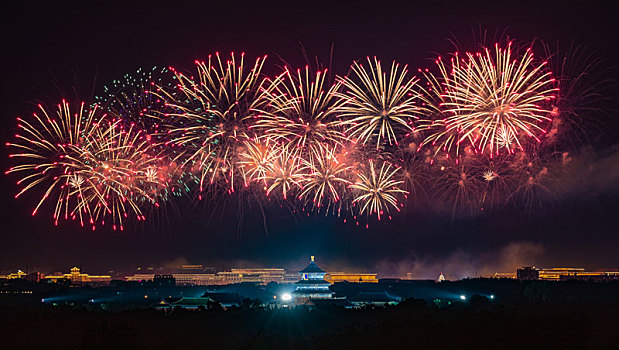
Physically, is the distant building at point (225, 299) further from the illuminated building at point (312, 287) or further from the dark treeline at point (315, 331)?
the dark treeline at point (315, 331)

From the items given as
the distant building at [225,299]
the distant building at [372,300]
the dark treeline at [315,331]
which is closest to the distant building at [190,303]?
the distant building at [225,299]

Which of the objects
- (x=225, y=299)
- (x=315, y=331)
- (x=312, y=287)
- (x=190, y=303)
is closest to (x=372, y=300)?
(x=312, y=287)

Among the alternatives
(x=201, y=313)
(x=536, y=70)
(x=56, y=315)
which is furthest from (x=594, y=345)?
(x=56, y=315)

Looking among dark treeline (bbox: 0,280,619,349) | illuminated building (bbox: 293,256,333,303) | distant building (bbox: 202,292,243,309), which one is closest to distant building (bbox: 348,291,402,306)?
illuminated building (bbox: 293,256,333,303)

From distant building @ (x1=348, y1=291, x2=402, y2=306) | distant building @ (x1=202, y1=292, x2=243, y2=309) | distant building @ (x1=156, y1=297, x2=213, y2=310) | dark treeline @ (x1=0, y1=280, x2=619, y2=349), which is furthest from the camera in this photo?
distant building @ (x1=202, y1=292, x2=243, y2=309)

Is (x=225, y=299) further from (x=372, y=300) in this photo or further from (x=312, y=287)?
(x=372, y=300)

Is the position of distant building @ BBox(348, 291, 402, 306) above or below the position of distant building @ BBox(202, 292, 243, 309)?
above

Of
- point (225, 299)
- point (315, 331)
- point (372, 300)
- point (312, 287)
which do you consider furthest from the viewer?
point (225, 299)

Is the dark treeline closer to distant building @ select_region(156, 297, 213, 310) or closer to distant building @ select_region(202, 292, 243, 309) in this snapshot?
distant building @ select_region(156, 297, 213, 310)

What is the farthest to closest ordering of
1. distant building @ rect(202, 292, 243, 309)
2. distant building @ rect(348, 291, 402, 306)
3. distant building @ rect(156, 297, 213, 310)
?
distant building @ rect(202, 292, 243, 309)
distant building @ rect(156, 297, 213, 310)
distant building @ rect(348, 291, 402, 306)

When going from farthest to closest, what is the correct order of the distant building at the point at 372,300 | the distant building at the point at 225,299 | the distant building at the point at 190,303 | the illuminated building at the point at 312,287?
the distant building at the point at 225,299
the illuminated building at the point at 312,287
the distant building at the point at 190,303
the distant building at the point at 372,300
